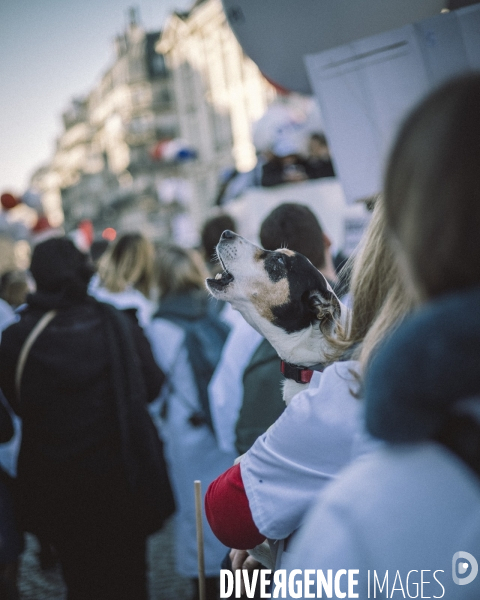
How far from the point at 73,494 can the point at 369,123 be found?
7.35 ft

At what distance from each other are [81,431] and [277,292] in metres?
1.30

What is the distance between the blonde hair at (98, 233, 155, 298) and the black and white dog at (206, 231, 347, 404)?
6.32ft

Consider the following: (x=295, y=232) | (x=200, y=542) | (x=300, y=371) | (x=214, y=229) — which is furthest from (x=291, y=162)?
(x=200, y=542)

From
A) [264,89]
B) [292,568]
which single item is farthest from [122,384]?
[264,89]

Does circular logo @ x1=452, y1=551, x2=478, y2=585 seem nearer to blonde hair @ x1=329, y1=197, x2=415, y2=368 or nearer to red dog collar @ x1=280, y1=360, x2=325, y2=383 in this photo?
blonde hair @ x1=329, y1=197, x2=415, y2=368

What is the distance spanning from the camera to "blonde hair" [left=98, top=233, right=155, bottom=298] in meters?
3.97

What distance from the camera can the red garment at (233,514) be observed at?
1.33m

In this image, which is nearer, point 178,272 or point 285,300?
point 285,300

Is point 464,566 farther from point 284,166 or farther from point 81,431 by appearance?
point 284,166

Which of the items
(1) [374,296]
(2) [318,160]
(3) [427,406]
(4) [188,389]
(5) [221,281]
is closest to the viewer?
(3) [427,406]

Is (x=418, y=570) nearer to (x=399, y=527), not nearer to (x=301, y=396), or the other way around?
(x=399, y=527)

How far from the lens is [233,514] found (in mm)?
1334

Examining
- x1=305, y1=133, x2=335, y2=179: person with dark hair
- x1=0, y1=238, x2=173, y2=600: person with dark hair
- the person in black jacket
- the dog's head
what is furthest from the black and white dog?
x1=305, y1=133, x2=335, y2=179: person with dark hair

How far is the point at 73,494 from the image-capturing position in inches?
105
